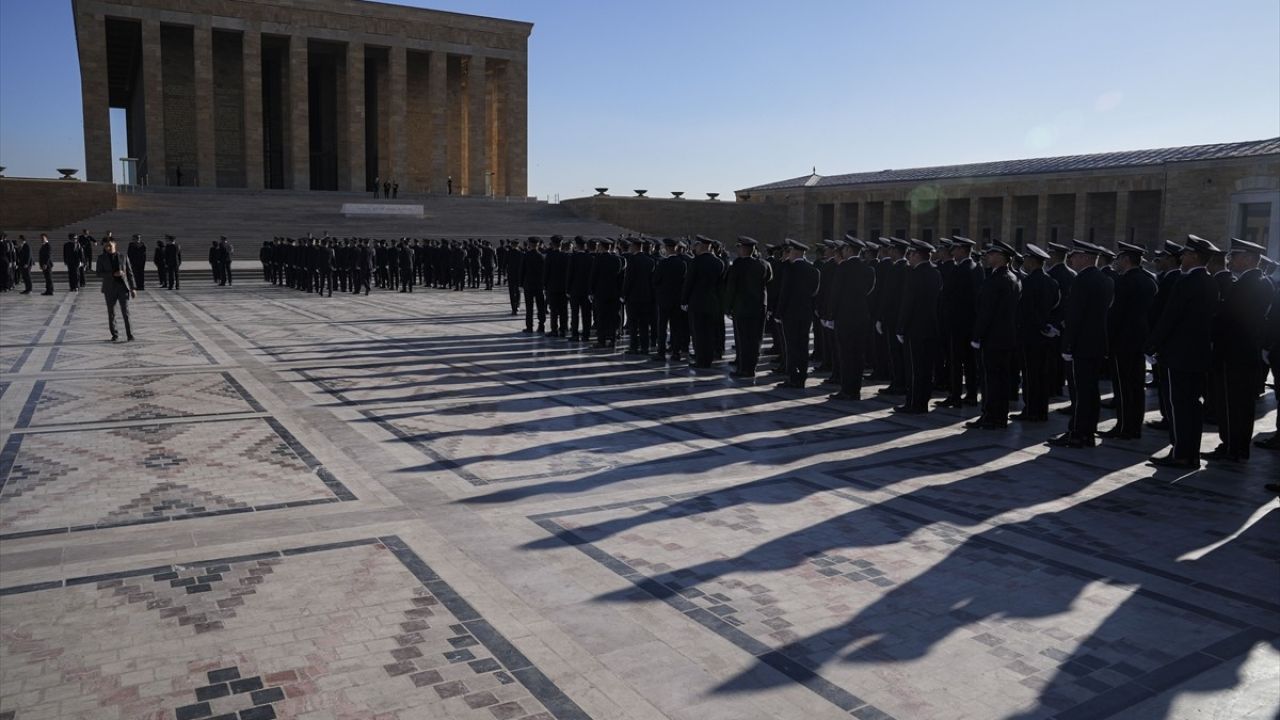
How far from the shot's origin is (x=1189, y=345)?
7.76 metres

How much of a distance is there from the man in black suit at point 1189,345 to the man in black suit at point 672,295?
675 cm

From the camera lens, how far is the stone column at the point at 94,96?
134 feet

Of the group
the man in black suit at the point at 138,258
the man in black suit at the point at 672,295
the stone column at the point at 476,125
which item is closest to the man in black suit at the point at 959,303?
the man in black suit at the point at 672,295

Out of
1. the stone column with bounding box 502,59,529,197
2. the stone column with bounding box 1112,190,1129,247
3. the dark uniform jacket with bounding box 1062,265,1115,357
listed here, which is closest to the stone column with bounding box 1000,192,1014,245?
the stone column with bounding box 1112,190,1129,247

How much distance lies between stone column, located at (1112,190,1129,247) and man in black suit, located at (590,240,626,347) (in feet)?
87.5

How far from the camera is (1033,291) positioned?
9.36 meters

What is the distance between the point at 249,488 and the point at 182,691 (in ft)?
10.1

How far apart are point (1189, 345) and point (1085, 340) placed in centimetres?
86

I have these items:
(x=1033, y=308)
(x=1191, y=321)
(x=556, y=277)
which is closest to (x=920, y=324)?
(x=1033, y=308)

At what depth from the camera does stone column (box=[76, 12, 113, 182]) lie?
40719 millimetres

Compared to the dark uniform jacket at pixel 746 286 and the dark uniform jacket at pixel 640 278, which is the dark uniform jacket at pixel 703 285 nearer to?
the dark uniform jacket at pixel 746 286

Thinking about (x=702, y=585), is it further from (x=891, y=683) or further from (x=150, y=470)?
(x=150, y=470)

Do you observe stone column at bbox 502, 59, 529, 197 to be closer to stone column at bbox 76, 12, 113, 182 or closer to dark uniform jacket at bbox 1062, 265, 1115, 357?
stone column at bbox 76, 12, 113, 182

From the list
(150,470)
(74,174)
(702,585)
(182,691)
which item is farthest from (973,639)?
(74,174)
